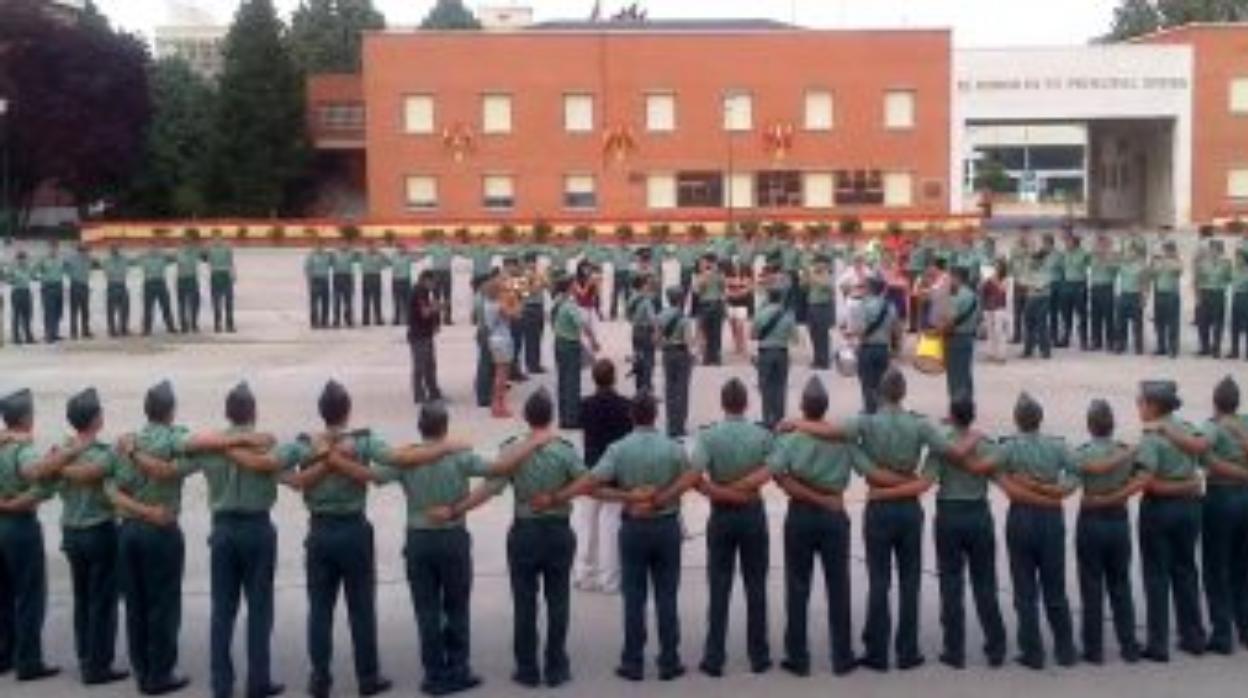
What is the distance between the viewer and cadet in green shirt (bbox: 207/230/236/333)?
101ft

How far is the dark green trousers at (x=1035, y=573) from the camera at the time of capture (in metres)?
10.3

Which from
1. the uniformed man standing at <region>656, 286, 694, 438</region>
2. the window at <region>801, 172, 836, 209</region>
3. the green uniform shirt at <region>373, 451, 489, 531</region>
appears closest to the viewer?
the green uniform shirt at <region>373, 451, 489, 531</region>

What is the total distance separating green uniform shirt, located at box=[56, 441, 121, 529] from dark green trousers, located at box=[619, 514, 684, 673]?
317 centimetres

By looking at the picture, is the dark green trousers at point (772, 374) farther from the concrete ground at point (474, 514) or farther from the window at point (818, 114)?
the window at point (818, 114)

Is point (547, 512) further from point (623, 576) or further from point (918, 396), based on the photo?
point (918, 396)

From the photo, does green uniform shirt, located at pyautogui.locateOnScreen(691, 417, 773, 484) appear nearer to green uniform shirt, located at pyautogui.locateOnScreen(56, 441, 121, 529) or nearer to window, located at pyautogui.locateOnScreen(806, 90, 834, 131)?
green uniform shirt, located at pyautogui.locateOnScreen(56, 441, 121, 529)

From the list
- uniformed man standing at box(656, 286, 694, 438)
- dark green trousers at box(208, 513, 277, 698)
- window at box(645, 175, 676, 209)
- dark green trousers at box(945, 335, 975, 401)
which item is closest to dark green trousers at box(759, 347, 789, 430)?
uniformed man standing at box(656, 286, 694, 438)

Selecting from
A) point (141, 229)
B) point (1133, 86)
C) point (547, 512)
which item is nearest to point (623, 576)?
point (547, 512)

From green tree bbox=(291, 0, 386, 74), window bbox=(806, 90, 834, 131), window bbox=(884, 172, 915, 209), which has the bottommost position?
window bbox=(884, 172, 915, 209)

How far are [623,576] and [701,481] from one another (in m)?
0.80

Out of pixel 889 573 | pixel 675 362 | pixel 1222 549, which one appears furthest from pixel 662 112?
pixel 889 573

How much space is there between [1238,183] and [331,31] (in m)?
54.7

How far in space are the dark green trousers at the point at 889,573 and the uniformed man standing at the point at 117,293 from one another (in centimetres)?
2211

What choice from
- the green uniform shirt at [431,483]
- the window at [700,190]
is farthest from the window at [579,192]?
the green uniform shirt at [431,483]
